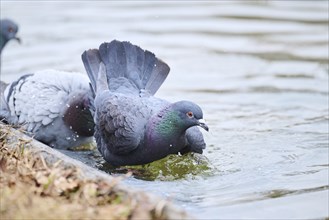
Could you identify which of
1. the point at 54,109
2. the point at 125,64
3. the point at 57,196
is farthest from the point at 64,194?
the point at 54,109

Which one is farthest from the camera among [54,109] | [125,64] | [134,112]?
[54,109]

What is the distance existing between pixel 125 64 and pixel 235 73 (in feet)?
12.3

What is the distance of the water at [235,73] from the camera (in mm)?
6520

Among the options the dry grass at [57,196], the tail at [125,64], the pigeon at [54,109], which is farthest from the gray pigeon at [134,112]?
the dry grass at [57,196]

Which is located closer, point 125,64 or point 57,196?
point 57,196

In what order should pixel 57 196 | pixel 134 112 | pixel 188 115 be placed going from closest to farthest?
pixel 57 196
pixel 188 115
pixel 134 112

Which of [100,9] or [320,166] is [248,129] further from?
[100,9]

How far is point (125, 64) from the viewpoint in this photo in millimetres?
7484

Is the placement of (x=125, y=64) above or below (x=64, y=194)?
above

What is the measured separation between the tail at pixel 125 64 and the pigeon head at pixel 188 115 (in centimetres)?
79

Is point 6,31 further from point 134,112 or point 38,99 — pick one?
point 134,112

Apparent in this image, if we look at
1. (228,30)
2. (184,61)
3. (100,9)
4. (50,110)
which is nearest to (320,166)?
(50,110)

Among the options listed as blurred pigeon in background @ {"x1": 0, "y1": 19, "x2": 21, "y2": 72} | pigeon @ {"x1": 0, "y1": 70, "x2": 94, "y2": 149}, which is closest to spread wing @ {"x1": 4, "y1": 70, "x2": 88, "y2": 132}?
pigeon @ {"x1": 0, "y1": 70, "x2": 94, "y2": 149}

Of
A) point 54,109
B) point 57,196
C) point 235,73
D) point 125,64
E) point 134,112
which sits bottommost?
point 235,73
